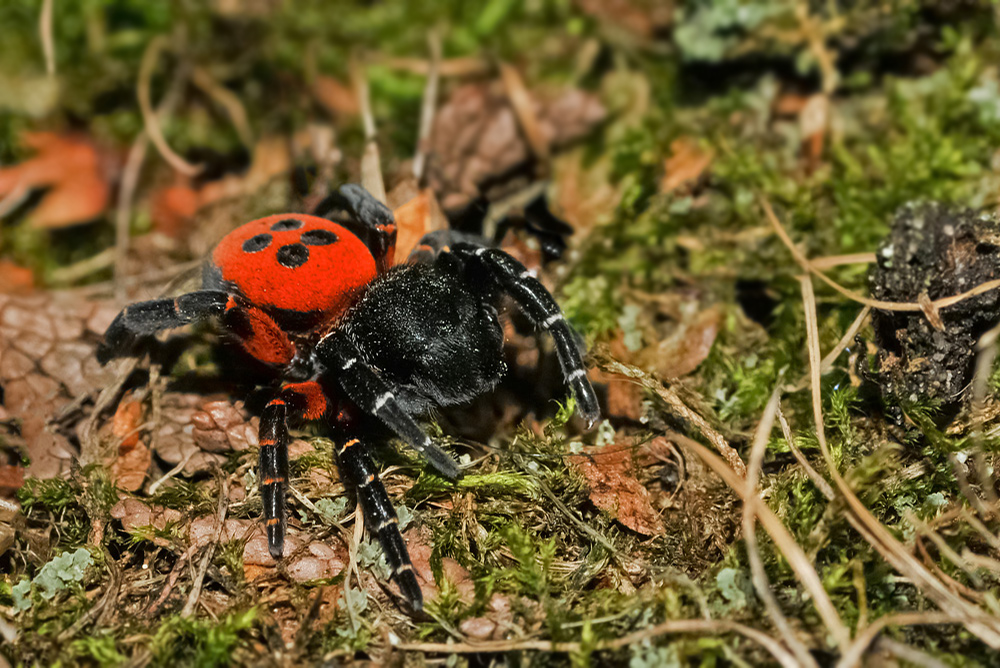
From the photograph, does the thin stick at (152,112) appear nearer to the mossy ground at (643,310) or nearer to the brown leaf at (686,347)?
the mossy ground at (643,310)

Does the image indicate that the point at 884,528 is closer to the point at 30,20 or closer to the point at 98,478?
the point at 98,478

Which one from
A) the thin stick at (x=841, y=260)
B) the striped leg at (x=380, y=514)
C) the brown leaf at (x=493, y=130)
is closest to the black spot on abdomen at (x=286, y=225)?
the brown leaf at (x=493, y=130)

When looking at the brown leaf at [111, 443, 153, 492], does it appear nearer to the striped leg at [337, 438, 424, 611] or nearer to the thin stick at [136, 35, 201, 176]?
the striped leg at [337, 438, 424, 611]

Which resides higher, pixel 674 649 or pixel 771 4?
pixel 771 4

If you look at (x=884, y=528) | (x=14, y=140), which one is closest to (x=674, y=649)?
(x=884, y=528)

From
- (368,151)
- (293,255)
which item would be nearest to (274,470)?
(293,255)

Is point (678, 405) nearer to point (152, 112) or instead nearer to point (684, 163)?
point (684, 163)

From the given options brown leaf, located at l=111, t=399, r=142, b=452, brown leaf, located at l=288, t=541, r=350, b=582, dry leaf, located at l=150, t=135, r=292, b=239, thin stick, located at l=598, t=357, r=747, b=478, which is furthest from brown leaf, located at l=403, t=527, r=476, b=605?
dry leaf, located at l=150, t=135, r=292, b=239
